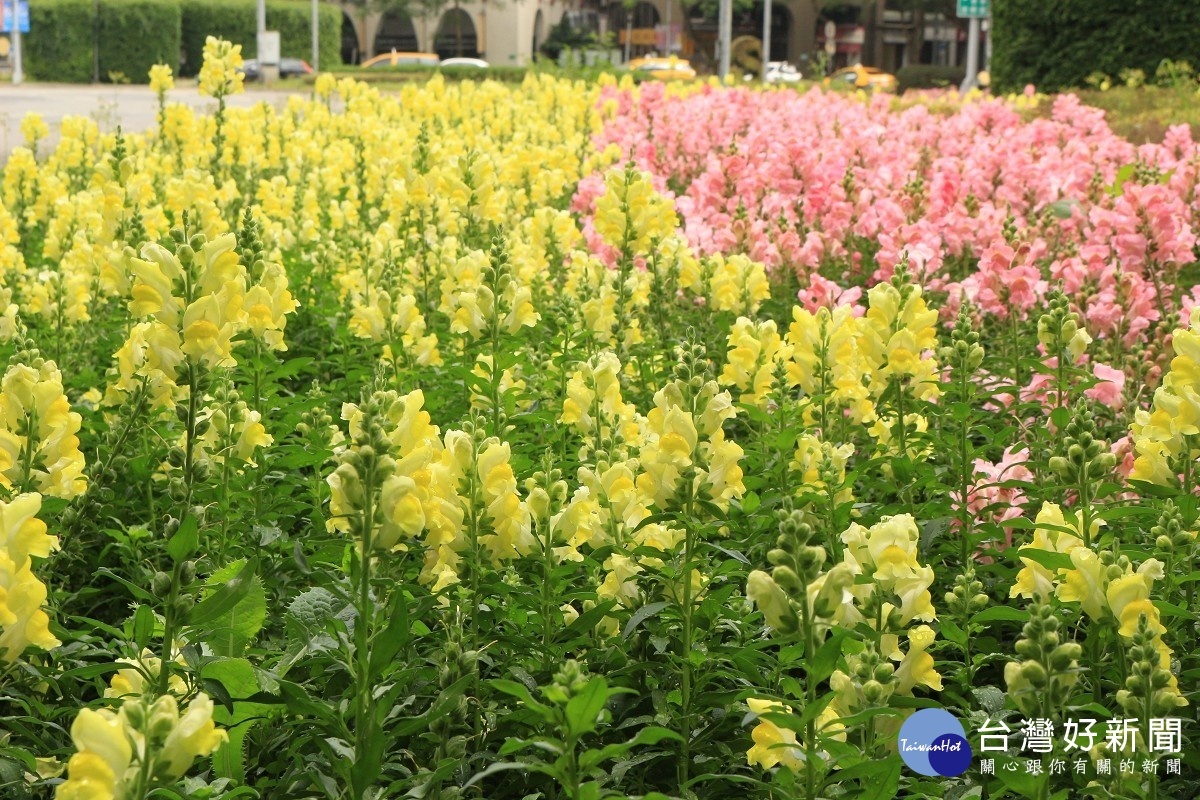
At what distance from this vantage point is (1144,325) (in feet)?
14.2

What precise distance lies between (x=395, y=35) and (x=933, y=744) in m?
78.0

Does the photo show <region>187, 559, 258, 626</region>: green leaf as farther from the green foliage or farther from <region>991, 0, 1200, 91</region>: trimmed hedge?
the green foliage

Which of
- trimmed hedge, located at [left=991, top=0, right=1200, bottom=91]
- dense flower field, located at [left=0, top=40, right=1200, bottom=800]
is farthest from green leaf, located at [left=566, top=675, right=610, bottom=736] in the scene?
trimmed hedge, located at [left=991, top=0, right=1200, bottom=91]

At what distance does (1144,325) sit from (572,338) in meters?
1.82

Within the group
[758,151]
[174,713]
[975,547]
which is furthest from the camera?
[758,151]

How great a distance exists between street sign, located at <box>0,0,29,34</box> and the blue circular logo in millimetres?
43383

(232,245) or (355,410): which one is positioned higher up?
(232,245)

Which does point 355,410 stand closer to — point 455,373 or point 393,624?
point 393,624

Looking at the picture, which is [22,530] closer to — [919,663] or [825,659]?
[825,659]

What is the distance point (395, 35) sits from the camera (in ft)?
251

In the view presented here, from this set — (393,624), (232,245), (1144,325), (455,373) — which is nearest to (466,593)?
(393,624)

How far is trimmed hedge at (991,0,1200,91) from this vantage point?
16031mm

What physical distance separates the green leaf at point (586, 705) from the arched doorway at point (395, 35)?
76804 mm

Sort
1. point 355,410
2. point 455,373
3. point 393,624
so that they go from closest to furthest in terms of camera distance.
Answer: point 393,624 < point 355,410 < point 455,373
